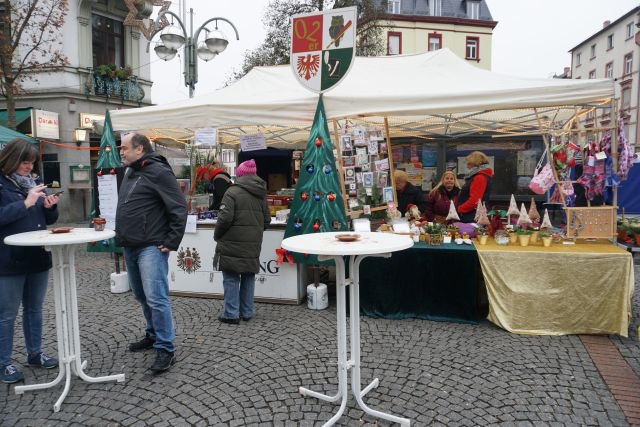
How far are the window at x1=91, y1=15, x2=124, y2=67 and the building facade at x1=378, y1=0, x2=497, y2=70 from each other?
16492 mm

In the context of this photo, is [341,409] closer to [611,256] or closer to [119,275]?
[611,256]

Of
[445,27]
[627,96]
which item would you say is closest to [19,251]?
[445,27]

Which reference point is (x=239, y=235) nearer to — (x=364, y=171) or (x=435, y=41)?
(x=364, y=171)

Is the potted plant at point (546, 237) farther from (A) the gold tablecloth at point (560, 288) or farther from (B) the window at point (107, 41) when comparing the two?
(B) the window at point (107, 41)

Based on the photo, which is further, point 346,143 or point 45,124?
point 45,124

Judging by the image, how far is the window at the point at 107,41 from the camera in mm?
15070

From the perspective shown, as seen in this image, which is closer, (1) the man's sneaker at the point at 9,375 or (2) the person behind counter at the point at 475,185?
(1) the man's sneaker at the point at 9,375

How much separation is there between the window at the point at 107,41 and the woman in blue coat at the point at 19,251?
45.0 ft

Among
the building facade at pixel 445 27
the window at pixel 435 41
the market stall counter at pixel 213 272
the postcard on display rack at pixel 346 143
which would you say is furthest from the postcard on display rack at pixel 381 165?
the window at pixel 435 41

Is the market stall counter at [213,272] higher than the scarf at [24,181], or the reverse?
the scarf at [24,181]

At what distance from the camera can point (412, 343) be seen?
3930 millimetres

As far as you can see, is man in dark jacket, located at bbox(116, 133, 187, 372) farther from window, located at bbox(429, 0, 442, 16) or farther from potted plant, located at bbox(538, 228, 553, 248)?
window, located at bbox(429, 0, 442, 16)

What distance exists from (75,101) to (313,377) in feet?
45.8

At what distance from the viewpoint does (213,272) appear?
17.6ft
